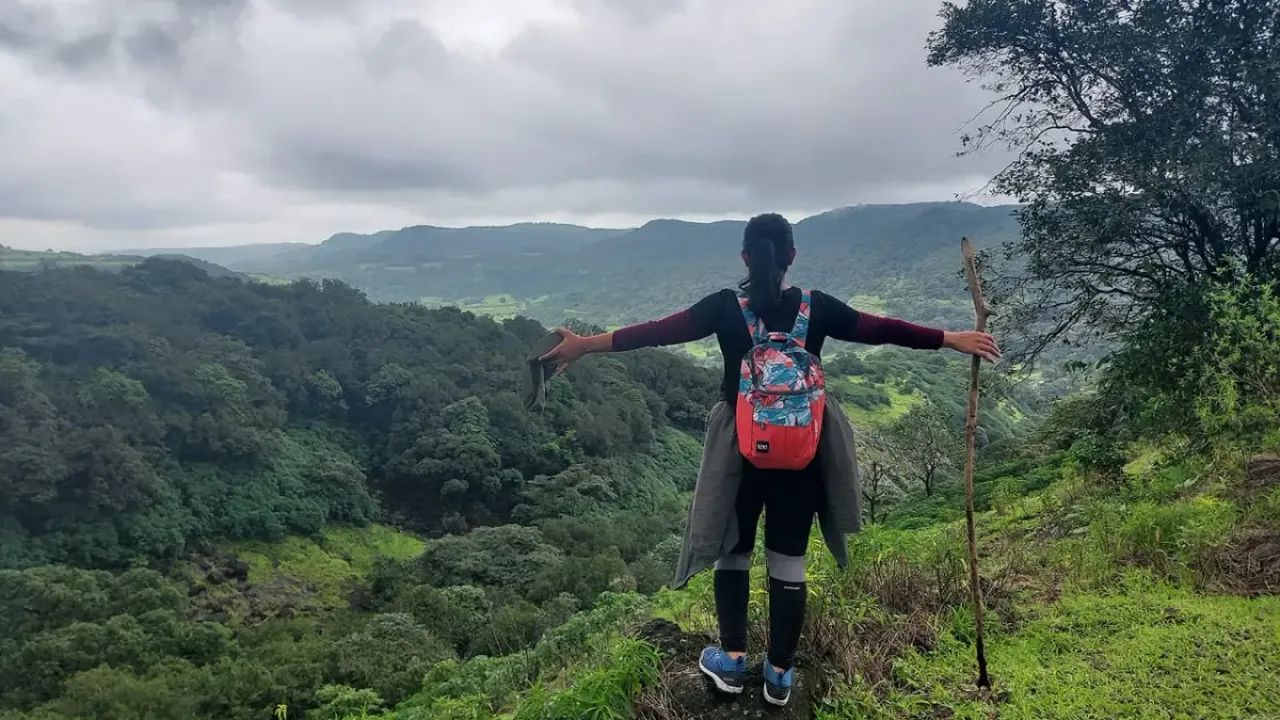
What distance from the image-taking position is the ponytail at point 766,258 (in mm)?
2234

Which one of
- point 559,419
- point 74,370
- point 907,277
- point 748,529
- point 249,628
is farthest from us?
point 907,277

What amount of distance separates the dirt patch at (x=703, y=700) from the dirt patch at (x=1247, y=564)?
1.97m

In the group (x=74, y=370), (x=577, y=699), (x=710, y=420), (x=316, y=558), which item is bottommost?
(x=316, y=558)

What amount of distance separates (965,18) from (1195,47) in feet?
7.34

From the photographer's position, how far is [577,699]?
8.32 feet

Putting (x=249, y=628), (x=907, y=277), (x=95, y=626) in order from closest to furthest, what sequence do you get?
1. (x=95, y=626)
2. (x=249, y=628)
3. (x=907, y=277)

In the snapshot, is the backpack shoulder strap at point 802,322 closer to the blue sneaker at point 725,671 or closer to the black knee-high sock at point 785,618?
the black knee-high sock at point 785,618

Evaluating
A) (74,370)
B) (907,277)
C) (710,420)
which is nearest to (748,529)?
(710,420)

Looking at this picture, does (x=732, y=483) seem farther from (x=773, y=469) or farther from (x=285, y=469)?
(x=285, y=469)

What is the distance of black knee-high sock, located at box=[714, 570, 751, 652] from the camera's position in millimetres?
2469

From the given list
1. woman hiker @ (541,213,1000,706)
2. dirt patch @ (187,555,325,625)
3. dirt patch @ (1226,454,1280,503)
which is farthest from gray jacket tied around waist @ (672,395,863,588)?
dirt patch @ (187,555,325,625)

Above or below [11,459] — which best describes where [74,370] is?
above

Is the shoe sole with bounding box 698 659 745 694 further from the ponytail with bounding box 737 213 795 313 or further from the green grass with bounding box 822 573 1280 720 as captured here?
the ponytail with bounding box 737 213 795 313

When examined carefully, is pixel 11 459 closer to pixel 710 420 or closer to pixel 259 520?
pixel 259 520
